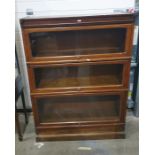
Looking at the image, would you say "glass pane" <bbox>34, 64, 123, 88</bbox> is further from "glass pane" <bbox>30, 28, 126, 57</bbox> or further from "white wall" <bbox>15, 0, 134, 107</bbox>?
"white wall" <bbox>15, 0, 134, 107</bbox>

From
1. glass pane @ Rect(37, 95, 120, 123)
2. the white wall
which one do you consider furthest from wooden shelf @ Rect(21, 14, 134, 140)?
the white wall

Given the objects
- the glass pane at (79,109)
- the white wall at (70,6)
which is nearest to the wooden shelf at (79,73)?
the glass pane at (79,109)

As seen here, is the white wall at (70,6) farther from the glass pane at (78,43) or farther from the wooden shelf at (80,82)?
the wooden shelf at (80,82)

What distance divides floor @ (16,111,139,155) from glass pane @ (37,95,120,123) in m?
0.23

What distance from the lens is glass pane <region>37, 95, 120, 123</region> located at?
1.96 metres

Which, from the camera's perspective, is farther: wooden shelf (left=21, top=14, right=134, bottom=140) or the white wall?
the white wall

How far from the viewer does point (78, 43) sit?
5.85 ft

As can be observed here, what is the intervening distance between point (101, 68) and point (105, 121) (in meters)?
0.52

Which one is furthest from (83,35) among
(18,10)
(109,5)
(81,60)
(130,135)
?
(130,135)

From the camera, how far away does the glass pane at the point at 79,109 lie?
1.96 m

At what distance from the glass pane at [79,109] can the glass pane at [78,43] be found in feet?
1.55

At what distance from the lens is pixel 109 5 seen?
193 centimetres

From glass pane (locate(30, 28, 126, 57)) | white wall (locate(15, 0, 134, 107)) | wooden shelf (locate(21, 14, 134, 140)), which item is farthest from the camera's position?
white wall (locate(15, 0, 134, 107))

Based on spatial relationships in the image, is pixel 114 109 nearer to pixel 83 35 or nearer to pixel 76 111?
pixel 76 111
